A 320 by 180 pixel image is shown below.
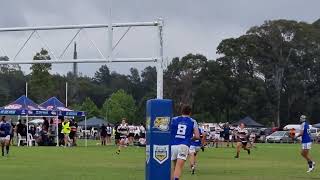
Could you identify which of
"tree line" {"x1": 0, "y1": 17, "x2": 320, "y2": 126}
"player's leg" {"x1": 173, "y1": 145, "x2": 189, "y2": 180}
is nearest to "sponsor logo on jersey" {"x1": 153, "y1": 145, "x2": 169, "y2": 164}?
"player's leg" {"x1": 173, "y1": 145, "x2": 189, "y2": 180}

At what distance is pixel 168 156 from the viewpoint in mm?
17234

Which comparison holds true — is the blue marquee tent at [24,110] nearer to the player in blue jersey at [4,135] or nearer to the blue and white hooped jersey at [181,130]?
the player in blue jersey at [4,135]

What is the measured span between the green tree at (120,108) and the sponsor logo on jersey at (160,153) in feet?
364

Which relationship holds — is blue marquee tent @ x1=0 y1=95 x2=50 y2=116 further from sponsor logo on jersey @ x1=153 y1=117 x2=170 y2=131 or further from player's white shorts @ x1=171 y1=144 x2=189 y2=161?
sponsor logo on jersey @ x1=153 y1=117 x2=170 y2=131

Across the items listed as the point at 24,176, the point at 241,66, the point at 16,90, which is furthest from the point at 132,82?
the point at 24,176

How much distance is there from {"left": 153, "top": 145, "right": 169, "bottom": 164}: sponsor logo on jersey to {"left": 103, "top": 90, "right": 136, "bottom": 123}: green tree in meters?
111

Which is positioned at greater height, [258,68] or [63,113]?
[258,68]

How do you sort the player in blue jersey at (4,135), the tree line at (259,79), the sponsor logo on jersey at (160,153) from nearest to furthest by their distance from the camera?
the sponsor logo on jersey at (160,153)
the player in blue jersey at (4,135)
the tree line at (259,79)

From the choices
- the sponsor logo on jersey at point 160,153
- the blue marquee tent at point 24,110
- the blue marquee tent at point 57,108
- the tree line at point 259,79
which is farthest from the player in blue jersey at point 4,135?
the tree line at point 259,79

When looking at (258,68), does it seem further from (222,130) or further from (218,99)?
(222,130)

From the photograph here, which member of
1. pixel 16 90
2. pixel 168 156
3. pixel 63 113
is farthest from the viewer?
pixel 16 90

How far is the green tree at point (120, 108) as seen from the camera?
129 metres

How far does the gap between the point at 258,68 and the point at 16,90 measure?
65.5 metres

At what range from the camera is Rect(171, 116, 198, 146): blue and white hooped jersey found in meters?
18.2
